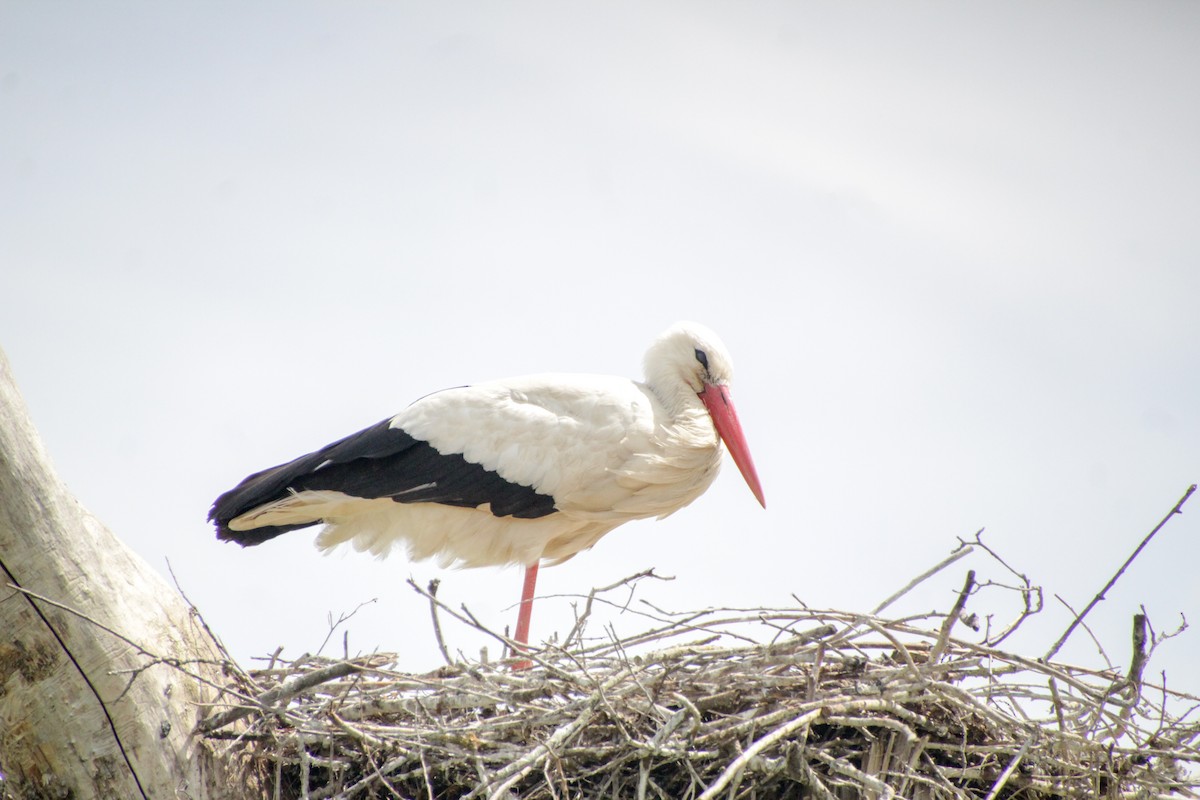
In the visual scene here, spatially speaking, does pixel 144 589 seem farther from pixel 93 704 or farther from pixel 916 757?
pixel 916 757

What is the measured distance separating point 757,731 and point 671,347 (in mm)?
2477

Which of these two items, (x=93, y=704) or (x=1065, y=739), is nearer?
(x=93, y=704)

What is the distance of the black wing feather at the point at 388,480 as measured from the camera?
4.68 meters

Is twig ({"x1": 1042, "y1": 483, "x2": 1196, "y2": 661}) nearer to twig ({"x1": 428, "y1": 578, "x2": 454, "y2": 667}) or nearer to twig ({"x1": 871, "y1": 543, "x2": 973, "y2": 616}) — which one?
twig ({"x1": 871, "y1": 543, "x2": 973, "y2": 616})

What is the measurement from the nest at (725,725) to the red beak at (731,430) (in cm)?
184

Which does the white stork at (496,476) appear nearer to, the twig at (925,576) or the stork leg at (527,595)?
the stork leg at (527,595)

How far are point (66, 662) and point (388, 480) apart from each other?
206 centimetres

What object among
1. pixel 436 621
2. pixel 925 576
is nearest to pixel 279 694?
pixel 436 621

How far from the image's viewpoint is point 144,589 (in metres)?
3.00

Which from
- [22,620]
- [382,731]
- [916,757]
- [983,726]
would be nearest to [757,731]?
[916,757]

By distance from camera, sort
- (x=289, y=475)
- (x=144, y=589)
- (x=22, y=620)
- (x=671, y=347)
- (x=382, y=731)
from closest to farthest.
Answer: (x=22, y=620) < (x=144, y=589) < (x=382, y=731) < (x=289, y=475) < (x=671, y=347)

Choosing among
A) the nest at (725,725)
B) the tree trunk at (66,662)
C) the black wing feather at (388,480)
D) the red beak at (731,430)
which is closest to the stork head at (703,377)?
the red beak at (731,430)

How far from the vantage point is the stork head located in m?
5.21

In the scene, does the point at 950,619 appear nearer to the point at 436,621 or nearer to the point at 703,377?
the point at 436,621
